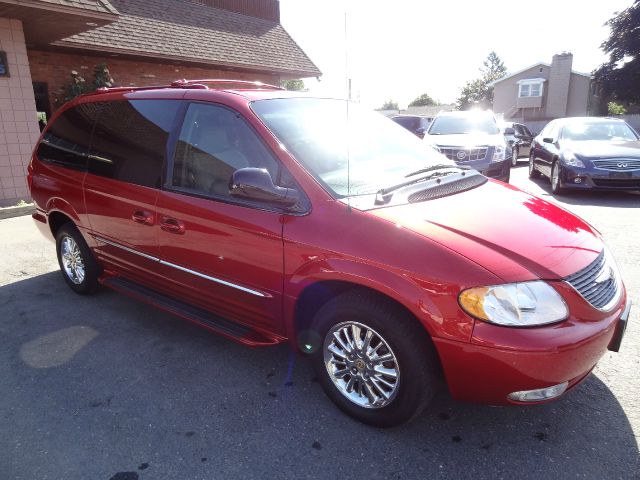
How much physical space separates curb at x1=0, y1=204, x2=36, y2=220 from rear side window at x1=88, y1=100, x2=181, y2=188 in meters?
5.22

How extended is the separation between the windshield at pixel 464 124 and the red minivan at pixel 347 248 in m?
6.53

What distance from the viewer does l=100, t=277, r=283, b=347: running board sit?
2822mm

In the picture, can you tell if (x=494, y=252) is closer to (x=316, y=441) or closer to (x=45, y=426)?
(x=316, y=441)

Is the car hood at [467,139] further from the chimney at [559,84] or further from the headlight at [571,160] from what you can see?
the chimney at [559,84]

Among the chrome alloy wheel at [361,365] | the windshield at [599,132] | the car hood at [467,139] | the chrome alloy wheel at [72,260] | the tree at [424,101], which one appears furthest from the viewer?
the tree at [424,101]

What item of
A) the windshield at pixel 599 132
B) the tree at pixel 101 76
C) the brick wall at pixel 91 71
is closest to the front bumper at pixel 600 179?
the windshield at pixel 599 132

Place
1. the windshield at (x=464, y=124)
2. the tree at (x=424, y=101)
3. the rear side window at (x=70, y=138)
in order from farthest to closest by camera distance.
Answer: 1. the tree at (x=424, y=101)
2. the windshield at (x=464, y=124)
3. the rear side window at (x=70, y=138)

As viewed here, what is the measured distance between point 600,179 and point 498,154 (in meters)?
1.80

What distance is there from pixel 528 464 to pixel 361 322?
40.4 inches

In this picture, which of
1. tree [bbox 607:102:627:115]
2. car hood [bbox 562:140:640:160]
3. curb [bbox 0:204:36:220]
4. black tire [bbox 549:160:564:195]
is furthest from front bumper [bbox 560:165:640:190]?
tree [bbox 607:102:627:115]

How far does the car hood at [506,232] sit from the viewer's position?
2143 millimetres

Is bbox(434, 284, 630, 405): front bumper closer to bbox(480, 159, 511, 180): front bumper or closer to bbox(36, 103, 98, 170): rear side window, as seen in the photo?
bbox(36, 103, 98, 170): rear side window

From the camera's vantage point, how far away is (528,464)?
220 cm


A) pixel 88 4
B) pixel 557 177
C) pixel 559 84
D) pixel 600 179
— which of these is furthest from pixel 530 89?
pixel 88 4
